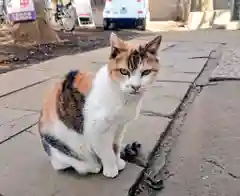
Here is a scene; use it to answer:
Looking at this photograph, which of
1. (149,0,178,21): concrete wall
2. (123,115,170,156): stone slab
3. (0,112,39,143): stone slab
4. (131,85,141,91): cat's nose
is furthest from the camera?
(149,0,178,21): concrete wall

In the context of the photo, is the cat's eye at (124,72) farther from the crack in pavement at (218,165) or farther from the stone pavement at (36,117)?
the crack in pavement at (218,165)

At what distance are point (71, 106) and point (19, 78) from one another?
2.01m

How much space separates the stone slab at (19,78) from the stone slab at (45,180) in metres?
1.28

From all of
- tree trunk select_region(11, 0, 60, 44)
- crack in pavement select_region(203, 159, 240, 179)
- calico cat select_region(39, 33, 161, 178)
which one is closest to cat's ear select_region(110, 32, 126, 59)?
calico cat select_region(39, 33, 161, 178)

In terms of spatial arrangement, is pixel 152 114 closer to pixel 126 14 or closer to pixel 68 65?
pixel 68 65

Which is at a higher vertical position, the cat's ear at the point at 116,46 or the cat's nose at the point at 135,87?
the cat's ear at the point at 116,46

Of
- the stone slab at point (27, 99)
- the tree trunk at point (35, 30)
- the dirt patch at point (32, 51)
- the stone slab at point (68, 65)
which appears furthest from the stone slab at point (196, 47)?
the tree trunk at point (35, 30)

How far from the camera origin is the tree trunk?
5.84 m

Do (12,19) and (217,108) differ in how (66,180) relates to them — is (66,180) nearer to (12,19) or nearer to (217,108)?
(217,108)

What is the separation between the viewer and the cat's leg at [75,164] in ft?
5.08

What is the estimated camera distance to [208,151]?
1798 mm

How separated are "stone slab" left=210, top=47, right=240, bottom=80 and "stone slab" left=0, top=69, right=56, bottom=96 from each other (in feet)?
4.62

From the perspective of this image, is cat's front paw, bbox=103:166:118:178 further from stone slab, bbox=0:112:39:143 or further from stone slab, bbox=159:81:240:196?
stone slab, bbox=0:112:39:143

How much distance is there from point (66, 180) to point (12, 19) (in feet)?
15.6
